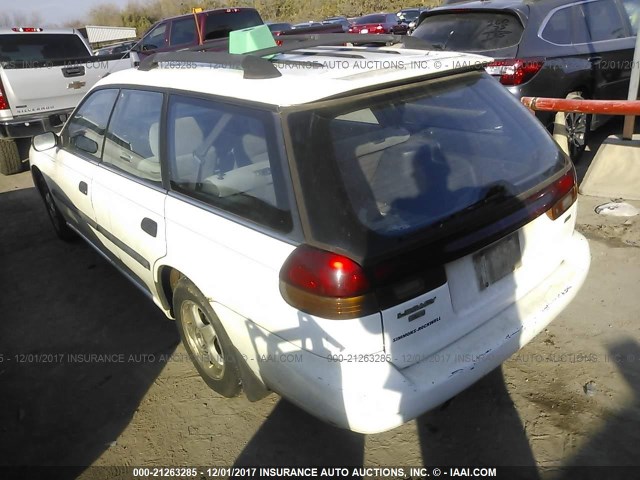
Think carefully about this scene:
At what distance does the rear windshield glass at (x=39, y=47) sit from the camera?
7629 millimetres

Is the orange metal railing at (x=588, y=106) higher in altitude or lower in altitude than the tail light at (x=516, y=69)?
lower

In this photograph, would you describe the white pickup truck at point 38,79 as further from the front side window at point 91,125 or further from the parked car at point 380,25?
the parked car at point 380,25

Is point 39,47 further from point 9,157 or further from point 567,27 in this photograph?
point 567,27

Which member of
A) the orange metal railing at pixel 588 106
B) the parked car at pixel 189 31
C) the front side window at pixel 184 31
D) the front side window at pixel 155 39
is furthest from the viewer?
the front side window at pixel 155 39

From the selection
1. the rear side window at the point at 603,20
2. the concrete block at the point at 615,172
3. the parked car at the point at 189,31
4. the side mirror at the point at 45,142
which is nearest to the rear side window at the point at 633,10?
the rear side window at the point at 603,20

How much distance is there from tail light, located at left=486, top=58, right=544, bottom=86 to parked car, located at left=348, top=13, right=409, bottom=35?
48.7ft

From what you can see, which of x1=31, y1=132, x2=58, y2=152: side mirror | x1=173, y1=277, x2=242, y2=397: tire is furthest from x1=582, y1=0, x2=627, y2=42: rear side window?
x1=31, y1=132, x2=58, y2=152: side mirror

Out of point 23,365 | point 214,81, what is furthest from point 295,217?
point 23,365

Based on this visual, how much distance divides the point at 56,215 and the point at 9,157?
11.8 feet

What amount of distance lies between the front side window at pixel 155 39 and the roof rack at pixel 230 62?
28.8 ft

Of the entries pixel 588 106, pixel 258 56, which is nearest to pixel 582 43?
pixel 588 106

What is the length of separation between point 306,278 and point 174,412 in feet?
4.75

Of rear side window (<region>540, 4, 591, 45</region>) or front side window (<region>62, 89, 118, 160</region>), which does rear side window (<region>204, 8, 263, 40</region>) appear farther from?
front side window (<region>62, 89, 118, 160</region>)

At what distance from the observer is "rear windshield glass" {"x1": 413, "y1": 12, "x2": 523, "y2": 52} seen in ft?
17.2
